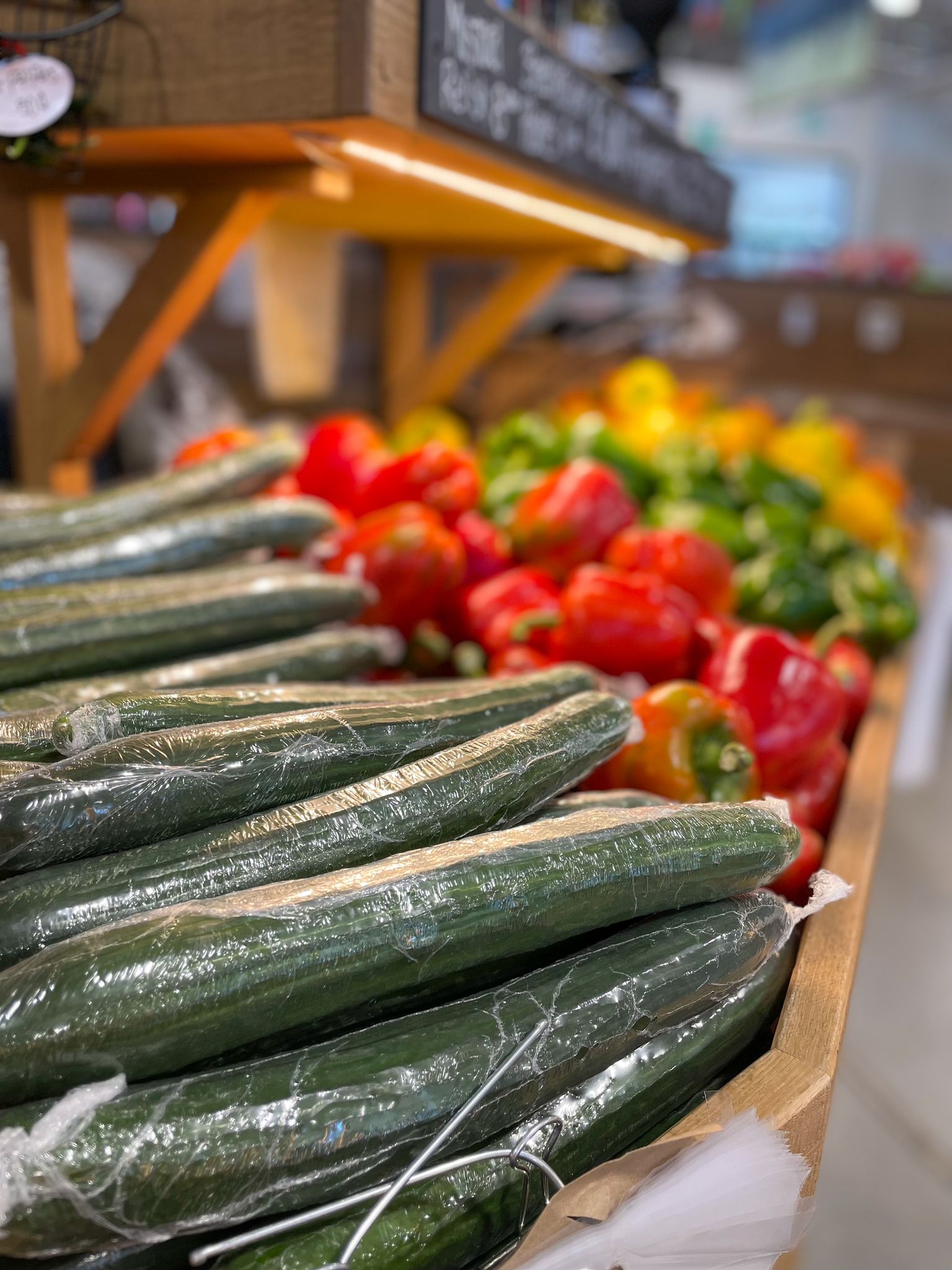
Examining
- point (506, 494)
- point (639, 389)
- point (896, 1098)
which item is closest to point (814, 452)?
point (639, 389)

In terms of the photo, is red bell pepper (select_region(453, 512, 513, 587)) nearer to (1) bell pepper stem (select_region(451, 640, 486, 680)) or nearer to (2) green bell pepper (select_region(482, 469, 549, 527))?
(2) green bell pepper (select_region(482, 469, 549, 527))

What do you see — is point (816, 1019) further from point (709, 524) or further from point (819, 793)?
point (709, 524)

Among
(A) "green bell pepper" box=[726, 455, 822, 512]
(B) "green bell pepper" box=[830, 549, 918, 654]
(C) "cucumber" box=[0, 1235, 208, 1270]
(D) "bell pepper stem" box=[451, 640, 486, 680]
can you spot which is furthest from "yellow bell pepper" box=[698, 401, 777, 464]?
(C) "cucumber" box=[0, 1235, 208, 1270]

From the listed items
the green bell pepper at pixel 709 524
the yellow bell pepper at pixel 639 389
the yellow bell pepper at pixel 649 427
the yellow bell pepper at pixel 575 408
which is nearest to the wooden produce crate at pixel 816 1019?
the green bell pepper at pixel 709 524

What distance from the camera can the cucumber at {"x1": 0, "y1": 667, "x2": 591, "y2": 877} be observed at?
66 cm

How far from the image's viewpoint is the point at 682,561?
1.52 m

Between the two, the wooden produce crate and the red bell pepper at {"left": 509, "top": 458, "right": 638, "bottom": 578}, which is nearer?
the wooden produce crate

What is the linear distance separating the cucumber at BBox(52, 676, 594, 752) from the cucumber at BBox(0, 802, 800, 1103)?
0.26 ft

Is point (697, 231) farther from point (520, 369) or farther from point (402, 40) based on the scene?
point (520, 369)

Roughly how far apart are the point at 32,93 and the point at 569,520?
92 cm

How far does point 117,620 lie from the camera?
96 cm

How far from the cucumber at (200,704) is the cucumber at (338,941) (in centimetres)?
8

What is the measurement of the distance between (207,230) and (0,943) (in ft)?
3.31

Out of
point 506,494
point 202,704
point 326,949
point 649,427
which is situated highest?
A: point 649,427
